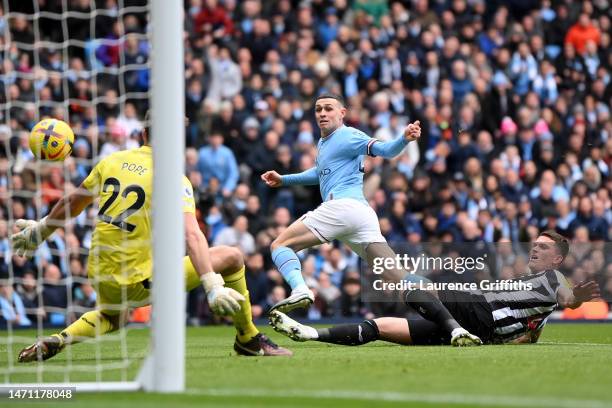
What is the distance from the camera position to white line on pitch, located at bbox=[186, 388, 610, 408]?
639cm

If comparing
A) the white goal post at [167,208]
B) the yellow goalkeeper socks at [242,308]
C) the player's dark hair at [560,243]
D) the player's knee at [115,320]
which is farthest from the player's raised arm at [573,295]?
the white goal post at [167,208]

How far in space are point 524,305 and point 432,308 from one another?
0.89 m

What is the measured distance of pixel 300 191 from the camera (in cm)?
1970

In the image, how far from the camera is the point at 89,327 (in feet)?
32.2

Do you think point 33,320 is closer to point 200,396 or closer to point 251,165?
point 251,165

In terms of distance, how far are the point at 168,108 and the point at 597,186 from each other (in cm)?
1454

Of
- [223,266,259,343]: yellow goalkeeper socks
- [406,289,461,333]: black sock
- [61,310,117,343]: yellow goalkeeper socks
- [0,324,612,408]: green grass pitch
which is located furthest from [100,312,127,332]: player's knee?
[406,289,461,333]: black sock

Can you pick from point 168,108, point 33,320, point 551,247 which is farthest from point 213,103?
point 168,108

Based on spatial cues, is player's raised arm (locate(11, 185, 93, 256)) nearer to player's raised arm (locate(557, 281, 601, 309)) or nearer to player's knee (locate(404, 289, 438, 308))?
player's knee (locate(404, 289, 438, 308))

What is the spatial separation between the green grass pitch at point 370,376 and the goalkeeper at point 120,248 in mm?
268

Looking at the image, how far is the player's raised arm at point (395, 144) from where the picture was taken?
10.6 meters

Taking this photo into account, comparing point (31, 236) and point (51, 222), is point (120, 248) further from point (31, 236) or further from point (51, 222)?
point (31, 236)

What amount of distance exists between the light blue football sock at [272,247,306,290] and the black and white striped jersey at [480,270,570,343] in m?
1.77

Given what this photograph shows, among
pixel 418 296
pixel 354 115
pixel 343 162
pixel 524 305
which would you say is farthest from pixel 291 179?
pixel 354 115
